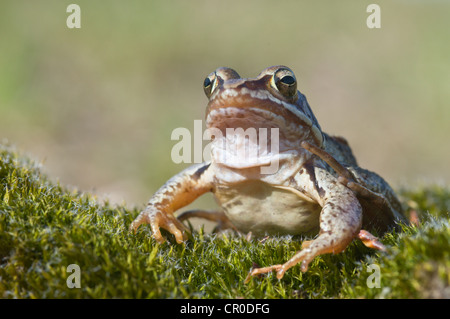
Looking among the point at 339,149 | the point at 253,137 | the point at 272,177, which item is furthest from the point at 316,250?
the point at 339,149

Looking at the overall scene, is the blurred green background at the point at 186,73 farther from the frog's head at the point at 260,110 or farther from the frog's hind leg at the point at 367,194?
the frog's hind leg at the point at 367,194

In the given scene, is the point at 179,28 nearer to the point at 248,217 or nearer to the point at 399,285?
the point at 248,217

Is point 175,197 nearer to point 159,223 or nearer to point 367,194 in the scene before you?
point 159,223

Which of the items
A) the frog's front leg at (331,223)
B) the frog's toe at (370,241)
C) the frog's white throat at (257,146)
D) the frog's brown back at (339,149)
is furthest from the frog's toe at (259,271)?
the frog's brown back at (339,149)

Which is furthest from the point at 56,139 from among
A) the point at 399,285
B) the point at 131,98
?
the point at 399,285

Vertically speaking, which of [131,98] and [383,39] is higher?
[383,39]

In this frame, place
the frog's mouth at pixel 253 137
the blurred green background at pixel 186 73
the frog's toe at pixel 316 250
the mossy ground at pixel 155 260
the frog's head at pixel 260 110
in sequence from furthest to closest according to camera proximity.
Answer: the blurred green background at pixel 186 73
the frog's mouth at pixel 253 137
the frog's head at pixel 260 110
the frog's toe at pixel 316 250
the mossy ground at pixel 155 260
